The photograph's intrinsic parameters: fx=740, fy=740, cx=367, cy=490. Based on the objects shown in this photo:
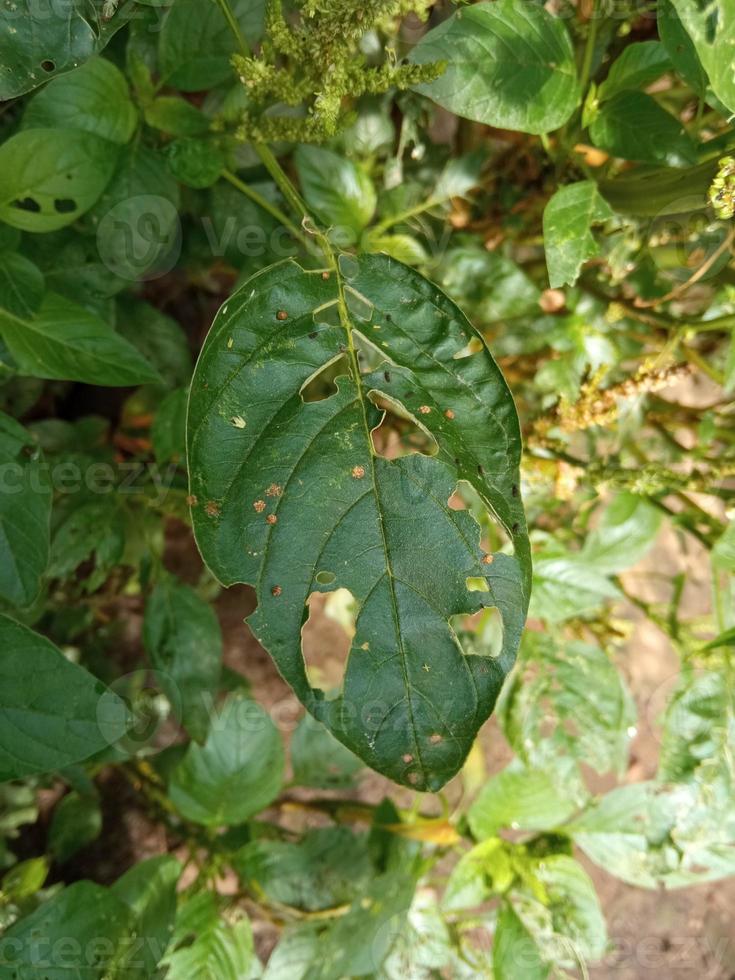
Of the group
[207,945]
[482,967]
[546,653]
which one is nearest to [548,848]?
[482,967]

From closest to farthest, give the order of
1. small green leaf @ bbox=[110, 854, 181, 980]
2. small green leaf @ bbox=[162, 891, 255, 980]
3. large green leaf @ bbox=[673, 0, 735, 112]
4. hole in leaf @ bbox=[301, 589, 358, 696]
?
large green leaf @ bbox=[673, 0, 735, 112]
small green leaf @ bbox=[110, 854, 181, 980]
small green leaf @ bbox=[162, 891, 255, 980]
hole in leaf @ bbox=[301, 589, 358, 696]

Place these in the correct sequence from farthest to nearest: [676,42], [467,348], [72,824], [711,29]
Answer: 1. [72,824]
2. [467,348]
3. [676,42]
4. [711,29]

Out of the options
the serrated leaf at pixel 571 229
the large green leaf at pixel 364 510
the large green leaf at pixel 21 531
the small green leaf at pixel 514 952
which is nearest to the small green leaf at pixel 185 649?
the large green leaf at pixel 21 531

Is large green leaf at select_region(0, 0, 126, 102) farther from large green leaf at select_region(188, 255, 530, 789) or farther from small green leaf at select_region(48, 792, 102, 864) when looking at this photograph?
small green leaf at select_region(48, 792, 102, 864)

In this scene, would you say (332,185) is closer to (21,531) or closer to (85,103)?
(85,103)

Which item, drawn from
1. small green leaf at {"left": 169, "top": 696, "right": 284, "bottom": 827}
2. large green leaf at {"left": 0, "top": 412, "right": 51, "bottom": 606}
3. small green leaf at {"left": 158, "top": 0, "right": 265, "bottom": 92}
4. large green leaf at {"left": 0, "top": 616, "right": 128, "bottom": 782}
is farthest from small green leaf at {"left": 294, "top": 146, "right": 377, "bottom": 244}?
small green leaf at {"left": 169, "top": 696, "right": 284, "bottom": 827}

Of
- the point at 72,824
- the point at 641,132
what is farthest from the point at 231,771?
the point at 641,132
